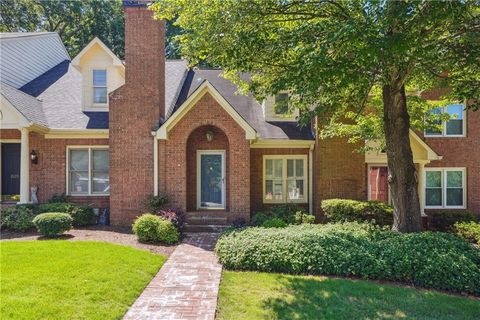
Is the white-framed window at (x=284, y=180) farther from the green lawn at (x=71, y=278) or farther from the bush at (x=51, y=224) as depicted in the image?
the bush at (x=51, y=224)

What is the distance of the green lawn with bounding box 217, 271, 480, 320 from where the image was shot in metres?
5.30

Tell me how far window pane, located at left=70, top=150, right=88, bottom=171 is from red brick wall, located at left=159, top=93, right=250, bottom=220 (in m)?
Result: 3.82

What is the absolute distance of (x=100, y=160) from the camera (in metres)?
13.2

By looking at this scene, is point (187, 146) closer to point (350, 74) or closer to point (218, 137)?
point (218, 137)

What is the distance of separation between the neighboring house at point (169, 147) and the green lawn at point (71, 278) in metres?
3.89

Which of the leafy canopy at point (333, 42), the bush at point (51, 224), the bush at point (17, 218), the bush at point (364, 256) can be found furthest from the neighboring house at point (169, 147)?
the bush at point (364, 256)

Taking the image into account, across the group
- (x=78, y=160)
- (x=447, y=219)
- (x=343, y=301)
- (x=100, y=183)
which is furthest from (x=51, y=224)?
(x=447, y=219)

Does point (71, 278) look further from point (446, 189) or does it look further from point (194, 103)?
point (446, 189)

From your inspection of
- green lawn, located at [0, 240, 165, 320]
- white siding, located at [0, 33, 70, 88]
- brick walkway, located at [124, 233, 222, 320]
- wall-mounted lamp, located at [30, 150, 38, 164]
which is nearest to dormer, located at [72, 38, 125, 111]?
wall-mounted lamp, located at [30, 150, 38, 164]

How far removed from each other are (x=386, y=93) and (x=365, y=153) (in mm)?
4054

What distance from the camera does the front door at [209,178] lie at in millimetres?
13031

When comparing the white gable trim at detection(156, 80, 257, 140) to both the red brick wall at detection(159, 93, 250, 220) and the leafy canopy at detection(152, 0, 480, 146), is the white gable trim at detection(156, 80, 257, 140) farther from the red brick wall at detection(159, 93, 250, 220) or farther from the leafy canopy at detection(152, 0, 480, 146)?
the leafy canopy at detection(152, 0, 480, 146)

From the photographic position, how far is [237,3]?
7801 mm

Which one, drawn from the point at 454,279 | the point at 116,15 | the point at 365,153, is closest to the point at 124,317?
the point at 454,279
